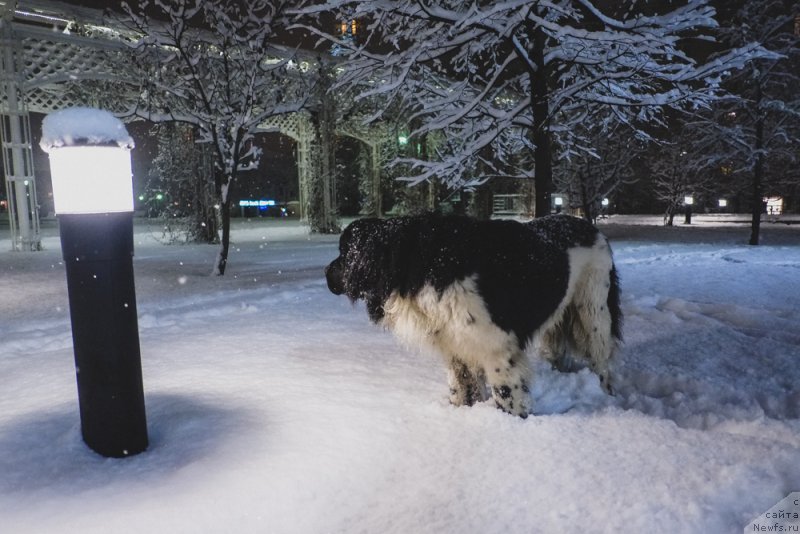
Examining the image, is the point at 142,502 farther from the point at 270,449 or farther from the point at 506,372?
the point at 506,372

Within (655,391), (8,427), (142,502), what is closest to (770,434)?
(655,391)

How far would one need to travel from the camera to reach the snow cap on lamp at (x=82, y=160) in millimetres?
2309

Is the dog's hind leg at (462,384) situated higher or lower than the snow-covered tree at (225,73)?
lower

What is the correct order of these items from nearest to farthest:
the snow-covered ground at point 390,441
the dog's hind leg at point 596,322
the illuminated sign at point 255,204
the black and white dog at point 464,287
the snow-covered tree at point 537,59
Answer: the snow-covered ground at point 390,441 → the black and white dog at point 464,287 → the dog's hind leg at point 596,322 → the snow-covered tree at point 537,59 → the illuminated sign at point 255,204

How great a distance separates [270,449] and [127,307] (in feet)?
3.26

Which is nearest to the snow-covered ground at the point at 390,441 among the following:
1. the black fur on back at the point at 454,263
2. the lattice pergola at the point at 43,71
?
the black fur on back at the point at 454,263

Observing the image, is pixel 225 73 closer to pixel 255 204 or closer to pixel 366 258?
pixel 366 258

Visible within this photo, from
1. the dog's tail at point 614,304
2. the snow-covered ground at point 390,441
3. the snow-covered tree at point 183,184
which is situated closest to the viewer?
the snow-covered ground at point 390,441

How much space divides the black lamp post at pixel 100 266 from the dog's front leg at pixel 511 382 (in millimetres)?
1889

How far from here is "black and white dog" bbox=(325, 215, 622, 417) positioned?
2699 mm

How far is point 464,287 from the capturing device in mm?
2666

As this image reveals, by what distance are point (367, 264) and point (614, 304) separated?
1.91 metres

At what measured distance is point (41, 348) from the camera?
4625 mm

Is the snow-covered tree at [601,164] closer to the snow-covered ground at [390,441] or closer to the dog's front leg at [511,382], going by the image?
the snow-covered ground at [390,441]
